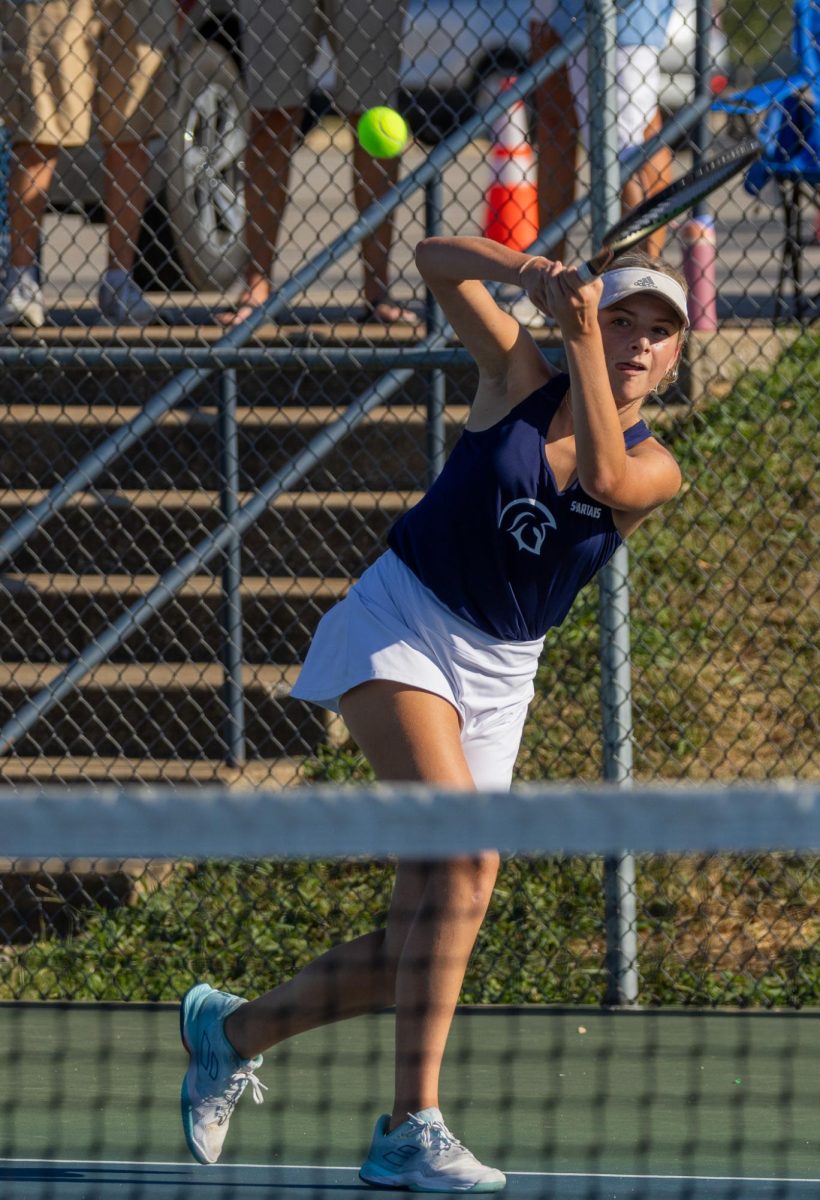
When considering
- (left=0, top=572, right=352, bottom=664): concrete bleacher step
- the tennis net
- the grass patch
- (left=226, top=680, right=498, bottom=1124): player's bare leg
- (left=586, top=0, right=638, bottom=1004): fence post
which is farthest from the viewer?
(left=0, top=572, right=352, bottom=664): concrete bleacher step

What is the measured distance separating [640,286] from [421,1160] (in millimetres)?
1594

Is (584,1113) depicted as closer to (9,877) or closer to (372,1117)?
(372,1117)

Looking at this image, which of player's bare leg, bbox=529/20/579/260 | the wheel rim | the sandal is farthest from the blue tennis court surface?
the wheel rim

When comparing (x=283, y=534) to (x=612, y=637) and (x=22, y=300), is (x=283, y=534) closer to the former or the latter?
(x=22, y=300)

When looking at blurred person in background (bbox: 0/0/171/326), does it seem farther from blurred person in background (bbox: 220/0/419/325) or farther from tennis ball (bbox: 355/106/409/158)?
tennis ball (bbox: 355/106/409/158)

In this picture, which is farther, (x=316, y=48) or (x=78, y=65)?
(x=316, y=48)

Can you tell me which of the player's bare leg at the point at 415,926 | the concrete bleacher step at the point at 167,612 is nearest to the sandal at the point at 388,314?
the concrete bleacher step at the point at 167,612

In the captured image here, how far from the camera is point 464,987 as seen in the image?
481 cm

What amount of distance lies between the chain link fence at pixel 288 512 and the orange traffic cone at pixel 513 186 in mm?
52

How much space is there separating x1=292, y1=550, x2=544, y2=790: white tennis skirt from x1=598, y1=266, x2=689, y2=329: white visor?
62 centimetres

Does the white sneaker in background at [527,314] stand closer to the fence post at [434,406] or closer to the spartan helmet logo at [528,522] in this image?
the fence post at [434,406]

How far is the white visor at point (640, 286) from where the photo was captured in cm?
316

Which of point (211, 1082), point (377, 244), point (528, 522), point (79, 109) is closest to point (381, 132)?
Answer: point (377, 244)

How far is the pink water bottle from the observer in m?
5.92
